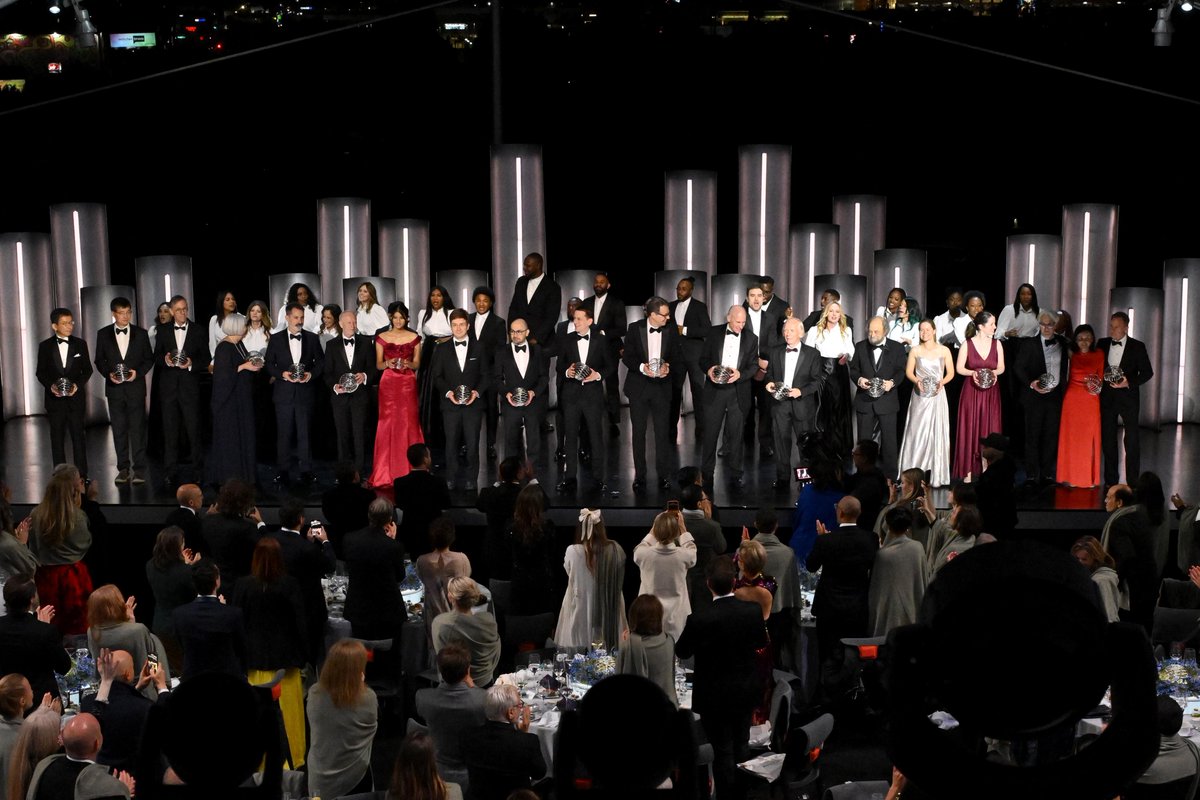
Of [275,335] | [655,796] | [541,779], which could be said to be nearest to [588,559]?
[541,779]

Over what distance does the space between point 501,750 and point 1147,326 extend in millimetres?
9690

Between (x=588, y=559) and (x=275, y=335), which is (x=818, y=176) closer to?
(x=275, y=335)

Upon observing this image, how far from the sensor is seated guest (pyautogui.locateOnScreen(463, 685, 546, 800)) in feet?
17.7

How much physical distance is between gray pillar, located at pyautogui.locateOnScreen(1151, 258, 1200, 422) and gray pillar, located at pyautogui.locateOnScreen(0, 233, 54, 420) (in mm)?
10350

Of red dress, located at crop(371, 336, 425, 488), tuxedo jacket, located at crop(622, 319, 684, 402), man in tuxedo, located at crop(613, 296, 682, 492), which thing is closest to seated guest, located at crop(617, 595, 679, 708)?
man in tuxedo, located at crop(613, 296, 682, 492)

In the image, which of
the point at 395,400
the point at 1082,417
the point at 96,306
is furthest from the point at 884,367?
the point at 96,306

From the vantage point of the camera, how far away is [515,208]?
1277cm

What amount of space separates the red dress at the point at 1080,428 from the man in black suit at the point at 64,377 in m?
7.20

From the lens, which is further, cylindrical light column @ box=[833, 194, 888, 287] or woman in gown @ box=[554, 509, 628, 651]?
cylindrical light column @ box=[833, 194, 888, 287]

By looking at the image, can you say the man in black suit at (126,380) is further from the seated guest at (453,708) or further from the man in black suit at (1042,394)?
the man in black suit at (1042,394)

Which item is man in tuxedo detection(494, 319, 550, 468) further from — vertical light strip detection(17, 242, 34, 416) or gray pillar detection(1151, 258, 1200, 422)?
gray pillar detection(1151, 258, 1200, 422)

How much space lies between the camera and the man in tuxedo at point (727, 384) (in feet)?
34.9

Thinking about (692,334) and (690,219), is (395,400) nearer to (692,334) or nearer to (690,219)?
(692,334)

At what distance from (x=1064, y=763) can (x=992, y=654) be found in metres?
0.16
